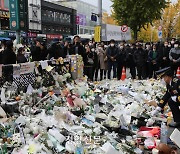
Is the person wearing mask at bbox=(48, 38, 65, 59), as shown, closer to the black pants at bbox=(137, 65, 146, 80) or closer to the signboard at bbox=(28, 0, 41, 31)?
the black pants at bbox=(137, 65, 146, 80)

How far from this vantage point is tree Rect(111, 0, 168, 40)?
25391 millimetres

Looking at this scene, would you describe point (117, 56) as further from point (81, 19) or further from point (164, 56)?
point (81, 19)

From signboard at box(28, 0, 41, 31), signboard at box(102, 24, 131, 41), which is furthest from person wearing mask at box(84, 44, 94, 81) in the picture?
signboard at box(28, 0, 41, 31)

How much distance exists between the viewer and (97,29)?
15.9 metres

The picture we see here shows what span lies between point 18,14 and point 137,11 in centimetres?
1543

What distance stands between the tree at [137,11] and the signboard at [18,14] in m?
14.9

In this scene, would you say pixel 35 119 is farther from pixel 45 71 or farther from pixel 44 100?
pixel 45 71

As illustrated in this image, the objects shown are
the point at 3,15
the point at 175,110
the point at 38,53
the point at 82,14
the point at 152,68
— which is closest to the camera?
the point at 175,110

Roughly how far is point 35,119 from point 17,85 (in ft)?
6.21

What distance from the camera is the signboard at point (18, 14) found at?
37.5 ft

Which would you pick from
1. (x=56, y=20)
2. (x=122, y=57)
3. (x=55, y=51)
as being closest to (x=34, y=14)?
(x=56, y=20)

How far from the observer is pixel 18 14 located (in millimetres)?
11508

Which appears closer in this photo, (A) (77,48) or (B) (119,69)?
(A) (77,48)

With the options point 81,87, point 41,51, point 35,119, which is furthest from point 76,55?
point 35,119
